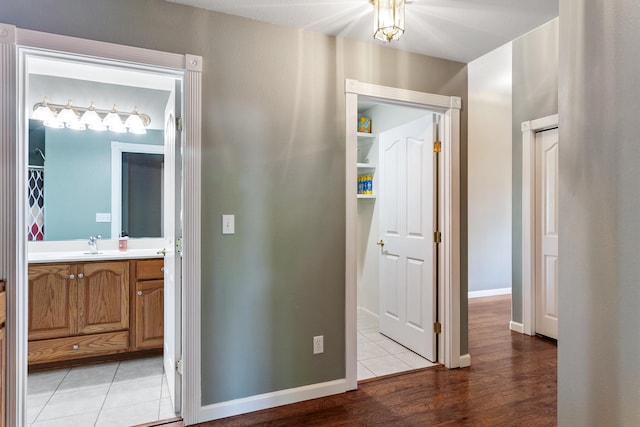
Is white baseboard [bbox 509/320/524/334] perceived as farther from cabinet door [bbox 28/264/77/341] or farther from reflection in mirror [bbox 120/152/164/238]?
cabinet door [bbox 28/264/77/341]

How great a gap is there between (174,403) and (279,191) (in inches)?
57.9

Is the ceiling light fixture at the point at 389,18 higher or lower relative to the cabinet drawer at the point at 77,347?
higher

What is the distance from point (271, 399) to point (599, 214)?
199cm

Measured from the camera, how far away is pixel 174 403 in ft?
6.87

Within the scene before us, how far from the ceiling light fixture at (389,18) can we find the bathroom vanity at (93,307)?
8.24 feet

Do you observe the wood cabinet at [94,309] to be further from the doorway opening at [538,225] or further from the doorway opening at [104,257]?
the doorway opening at [538,225]

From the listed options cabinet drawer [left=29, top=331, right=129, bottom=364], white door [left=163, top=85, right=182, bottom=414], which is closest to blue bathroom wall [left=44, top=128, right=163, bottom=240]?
cabinet drawer [left=29, top=331, right=129, bottom=364]

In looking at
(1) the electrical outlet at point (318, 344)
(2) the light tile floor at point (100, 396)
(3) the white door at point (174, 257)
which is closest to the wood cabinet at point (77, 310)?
(2) the light tile floor at point (100, 396)

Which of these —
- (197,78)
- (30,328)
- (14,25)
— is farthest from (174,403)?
(14,25)

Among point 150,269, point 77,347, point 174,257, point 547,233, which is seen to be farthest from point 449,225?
point 77,347

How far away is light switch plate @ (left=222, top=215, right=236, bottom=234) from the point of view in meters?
2.04

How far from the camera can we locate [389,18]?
1589 millimetres

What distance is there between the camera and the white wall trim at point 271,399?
6.60 feet

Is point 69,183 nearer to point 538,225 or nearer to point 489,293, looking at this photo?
point 538,225
